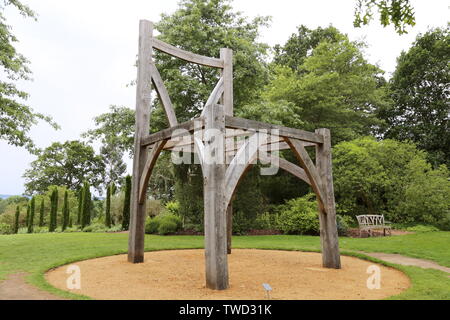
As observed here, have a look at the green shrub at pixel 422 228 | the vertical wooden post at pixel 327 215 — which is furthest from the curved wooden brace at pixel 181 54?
the green shrub at pixel 422 228

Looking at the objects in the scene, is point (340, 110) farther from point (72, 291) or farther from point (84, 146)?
Answer: point (84, 146)

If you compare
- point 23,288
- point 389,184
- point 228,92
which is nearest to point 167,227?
point 228,92

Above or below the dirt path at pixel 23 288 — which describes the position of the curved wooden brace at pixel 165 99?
above

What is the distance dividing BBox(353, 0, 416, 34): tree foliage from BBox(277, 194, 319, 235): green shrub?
7833mm

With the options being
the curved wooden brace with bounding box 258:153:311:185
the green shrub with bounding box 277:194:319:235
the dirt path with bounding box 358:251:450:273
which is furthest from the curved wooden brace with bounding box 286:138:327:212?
the green shrub with bounding box 277:194:319:235

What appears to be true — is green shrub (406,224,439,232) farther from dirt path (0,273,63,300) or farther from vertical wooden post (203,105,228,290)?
dirt path (0,273,63,300)

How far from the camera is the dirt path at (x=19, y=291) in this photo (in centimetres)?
422

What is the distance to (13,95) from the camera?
36.3ft

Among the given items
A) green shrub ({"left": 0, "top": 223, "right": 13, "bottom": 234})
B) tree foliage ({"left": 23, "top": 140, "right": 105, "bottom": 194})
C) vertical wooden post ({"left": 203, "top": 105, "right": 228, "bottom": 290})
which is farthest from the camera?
tree foliage ({"left": 23, "top": 140, "right": 105, "bottom": 194})

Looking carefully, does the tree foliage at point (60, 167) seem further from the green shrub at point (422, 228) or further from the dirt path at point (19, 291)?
the dirt path at point (19, 291)

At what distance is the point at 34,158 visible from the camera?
117ft

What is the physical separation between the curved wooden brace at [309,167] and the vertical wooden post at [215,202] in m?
1.66

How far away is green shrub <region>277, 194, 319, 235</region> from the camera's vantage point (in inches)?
523

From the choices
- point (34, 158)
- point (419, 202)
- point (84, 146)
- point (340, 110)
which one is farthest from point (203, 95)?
point (34, 158)
